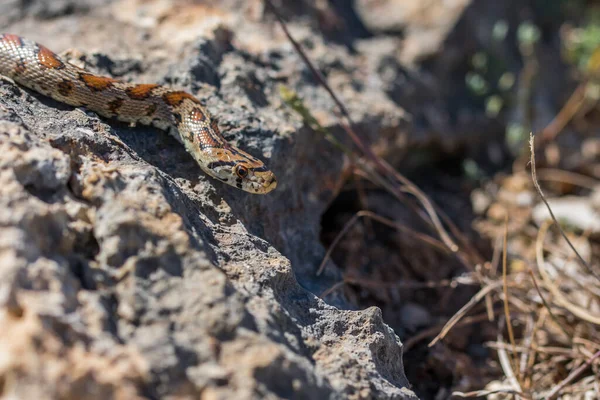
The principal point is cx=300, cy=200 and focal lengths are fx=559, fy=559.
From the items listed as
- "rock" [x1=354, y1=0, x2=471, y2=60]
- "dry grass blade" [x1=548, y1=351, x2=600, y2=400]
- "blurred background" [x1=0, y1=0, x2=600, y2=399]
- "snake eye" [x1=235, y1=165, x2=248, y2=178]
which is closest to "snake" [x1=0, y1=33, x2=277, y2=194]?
"snake eye" [x1=235, y1=165, x2=248, y2=178]

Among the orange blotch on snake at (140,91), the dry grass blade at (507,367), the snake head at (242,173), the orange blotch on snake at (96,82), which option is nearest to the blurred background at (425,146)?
the dry grass blade at (507,367)

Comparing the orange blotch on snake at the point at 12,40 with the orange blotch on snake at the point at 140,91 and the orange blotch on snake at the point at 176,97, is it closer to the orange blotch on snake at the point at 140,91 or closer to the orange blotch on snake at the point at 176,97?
the orange blotch on snake at the point at 140,91

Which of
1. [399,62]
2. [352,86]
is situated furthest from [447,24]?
[352,86]

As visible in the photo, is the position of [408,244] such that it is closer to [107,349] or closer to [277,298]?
[277,298]

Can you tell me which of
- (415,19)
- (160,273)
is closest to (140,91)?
(160,273)

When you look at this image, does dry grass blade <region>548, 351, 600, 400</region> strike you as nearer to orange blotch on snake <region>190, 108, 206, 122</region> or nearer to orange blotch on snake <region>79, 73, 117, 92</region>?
orange blotch on snake <region>190, 108, 206, 122</region>

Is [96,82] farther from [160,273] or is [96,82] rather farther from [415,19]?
[415,19]

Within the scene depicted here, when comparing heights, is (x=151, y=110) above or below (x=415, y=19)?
below
